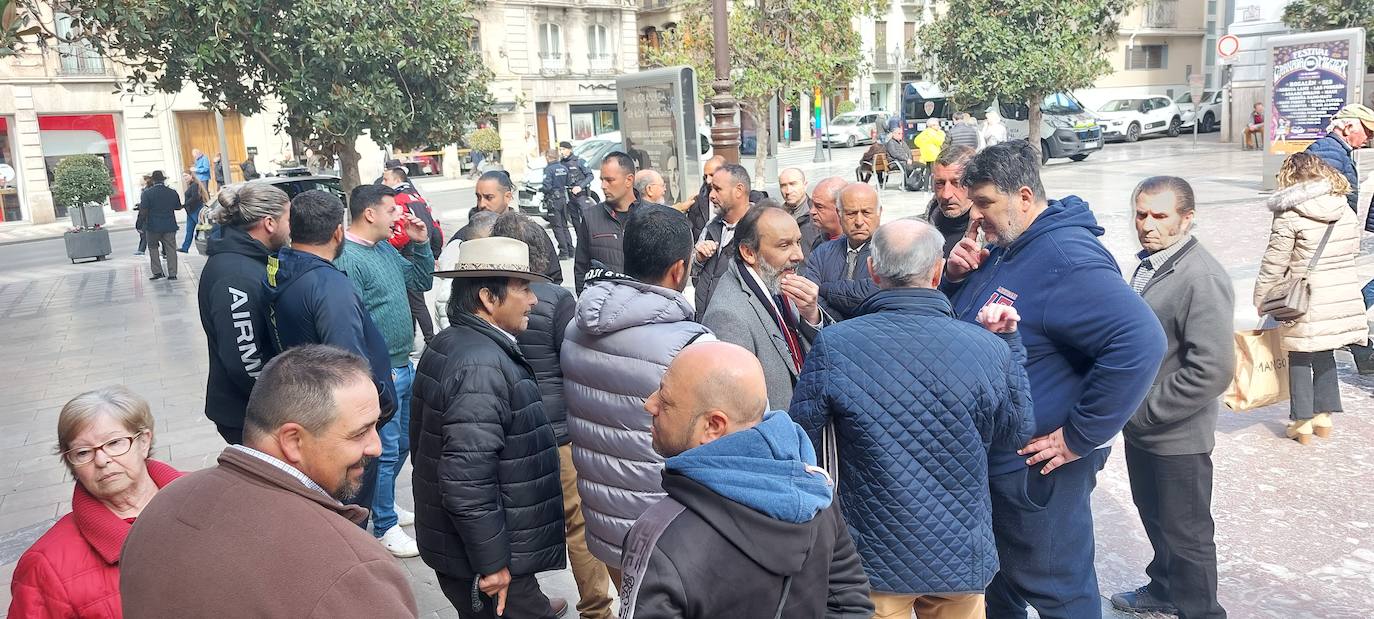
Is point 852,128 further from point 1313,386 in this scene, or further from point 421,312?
point 1313,386

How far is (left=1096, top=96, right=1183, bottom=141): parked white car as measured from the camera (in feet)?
109

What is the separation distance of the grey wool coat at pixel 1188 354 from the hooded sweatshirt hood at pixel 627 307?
6.29ft

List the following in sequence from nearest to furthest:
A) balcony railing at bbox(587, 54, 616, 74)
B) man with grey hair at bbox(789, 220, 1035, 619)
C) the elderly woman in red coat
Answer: the elderly woman in red coat, man with grey hair at bbox(789, 220, 1035, 619), balcony railing at bbox(587, 54, 616, 74)

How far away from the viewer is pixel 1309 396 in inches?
230

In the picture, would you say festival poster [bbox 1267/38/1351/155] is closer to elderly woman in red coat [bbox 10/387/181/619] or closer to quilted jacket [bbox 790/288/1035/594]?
quilted jacket [bbox 790/288/1035/594]

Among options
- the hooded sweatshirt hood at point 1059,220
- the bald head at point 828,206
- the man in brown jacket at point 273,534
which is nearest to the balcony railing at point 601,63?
the bald head at point 828,206

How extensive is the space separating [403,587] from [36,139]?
109 ft

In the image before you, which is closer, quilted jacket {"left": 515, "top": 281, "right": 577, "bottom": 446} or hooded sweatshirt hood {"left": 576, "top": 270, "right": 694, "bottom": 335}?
hooded sweatshirt hood {"left": 576, "top": 270, "right": 694, "bottom": 335}

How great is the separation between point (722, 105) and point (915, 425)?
25.6ft

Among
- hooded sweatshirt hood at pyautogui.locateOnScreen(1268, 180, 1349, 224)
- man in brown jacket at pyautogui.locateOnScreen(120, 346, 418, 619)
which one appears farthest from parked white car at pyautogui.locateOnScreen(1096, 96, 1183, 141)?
man in brown jacket at pyautogui.locateOnScreen(120, 346, 418, 619)

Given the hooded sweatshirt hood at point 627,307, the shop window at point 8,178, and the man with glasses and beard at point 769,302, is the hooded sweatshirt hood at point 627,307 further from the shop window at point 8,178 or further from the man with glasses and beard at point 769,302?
the shop window at point 8,178

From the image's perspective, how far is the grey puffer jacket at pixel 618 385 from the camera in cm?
302

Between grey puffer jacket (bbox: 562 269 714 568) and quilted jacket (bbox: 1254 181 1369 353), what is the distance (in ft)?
14.1

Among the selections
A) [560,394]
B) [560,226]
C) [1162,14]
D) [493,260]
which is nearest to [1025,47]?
[560,226]
